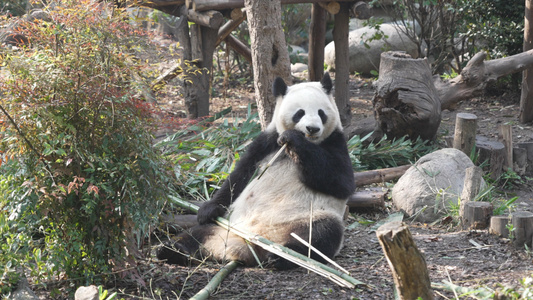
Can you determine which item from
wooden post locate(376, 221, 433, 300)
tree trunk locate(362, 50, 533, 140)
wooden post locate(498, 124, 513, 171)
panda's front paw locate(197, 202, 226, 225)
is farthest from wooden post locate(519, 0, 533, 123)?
wooden post locate(376, 221, 433, 300)

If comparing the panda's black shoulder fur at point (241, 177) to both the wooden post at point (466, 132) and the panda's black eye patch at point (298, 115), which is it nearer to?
the panda's black eye patch at point (298, 115)

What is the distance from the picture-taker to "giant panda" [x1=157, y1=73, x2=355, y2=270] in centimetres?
401

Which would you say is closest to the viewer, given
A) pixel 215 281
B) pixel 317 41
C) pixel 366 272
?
pixel 215 281

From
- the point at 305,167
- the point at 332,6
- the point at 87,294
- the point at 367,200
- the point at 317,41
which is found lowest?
the point at 367,200

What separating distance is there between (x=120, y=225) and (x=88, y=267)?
1.01 feet

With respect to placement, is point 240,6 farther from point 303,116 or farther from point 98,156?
point 98,156

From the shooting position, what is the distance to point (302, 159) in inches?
159

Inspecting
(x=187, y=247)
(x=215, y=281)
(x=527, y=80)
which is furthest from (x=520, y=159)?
(x=215, y=281)

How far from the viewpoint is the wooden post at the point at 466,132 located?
619cm

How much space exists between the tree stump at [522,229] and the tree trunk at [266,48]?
2383 mm

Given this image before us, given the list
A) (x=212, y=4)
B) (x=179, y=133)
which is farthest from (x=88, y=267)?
(x=212, y=4)

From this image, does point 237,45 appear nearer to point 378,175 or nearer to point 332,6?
point 332,6

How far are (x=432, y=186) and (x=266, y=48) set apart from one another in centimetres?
201

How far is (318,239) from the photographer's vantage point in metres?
3.92
